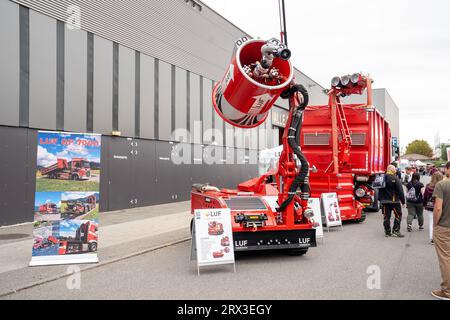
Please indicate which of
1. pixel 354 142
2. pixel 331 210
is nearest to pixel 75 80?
pixel 331 210

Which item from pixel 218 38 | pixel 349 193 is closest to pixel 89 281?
pixel 349 193

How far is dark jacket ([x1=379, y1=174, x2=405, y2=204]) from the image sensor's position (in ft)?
34.7

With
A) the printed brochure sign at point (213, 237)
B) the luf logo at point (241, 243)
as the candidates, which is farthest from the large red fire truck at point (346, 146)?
the printed brochure sign at point (213, 237)

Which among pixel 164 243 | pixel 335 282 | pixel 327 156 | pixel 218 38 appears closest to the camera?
pixel 335 282

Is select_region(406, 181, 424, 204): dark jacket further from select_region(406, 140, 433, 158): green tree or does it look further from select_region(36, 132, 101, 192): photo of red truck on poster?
select_region(406, 140, 433, 158): green tree

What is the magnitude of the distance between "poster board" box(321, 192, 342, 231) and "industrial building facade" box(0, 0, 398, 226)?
818 cm

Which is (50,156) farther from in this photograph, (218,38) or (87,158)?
(218,38)

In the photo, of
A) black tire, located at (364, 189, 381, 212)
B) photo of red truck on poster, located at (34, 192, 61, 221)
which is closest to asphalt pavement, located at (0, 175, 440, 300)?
photo of red truck on poster, located at (34, 192, 61, 221)

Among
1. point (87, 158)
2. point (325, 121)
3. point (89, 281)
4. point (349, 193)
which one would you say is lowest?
point (89, 281)

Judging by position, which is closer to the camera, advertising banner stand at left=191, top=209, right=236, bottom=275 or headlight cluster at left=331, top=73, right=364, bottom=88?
advertising banner stand at left=191, top=209, right=236, bottom=275

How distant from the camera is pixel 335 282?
6406 mm

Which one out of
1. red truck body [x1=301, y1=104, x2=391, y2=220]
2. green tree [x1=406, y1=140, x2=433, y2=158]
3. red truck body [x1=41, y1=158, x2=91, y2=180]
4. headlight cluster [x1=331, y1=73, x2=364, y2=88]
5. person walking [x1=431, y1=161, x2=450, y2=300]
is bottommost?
person walking [x1=431, y1=161, x2=450, y2=300]

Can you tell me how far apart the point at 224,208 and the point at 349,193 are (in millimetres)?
6698

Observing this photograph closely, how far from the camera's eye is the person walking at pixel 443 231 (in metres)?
5.76
